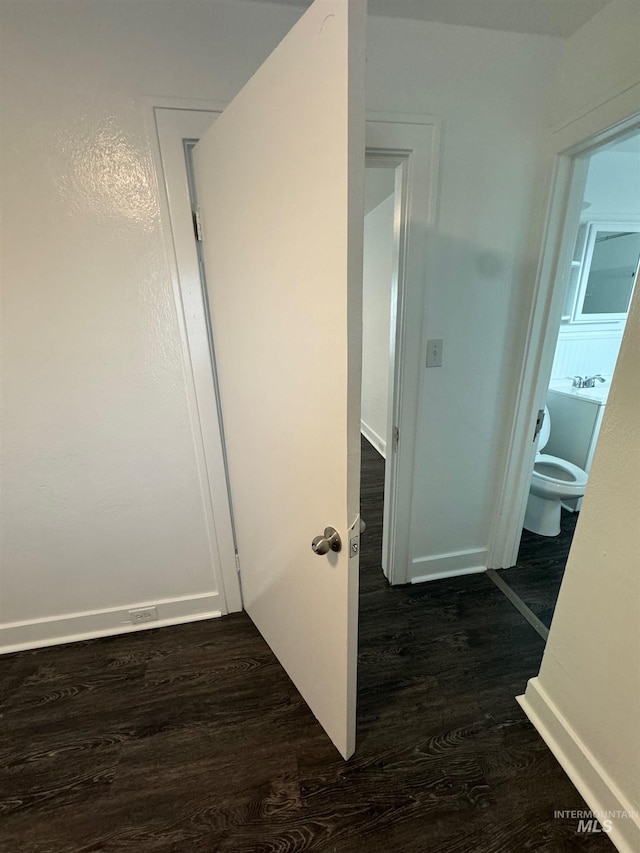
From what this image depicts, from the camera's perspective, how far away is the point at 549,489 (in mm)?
2096

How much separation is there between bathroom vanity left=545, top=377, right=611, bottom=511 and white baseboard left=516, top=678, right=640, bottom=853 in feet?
4.89

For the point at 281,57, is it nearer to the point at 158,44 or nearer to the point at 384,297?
the point at 158,44

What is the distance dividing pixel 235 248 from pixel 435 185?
823 mm

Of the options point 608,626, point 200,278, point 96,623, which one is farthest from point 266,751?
point 200,278

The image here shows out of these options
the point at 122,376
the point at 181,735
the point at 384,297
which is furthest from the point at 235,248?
the point at 384,297

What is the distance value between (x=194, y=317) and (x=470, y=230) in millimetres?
1131

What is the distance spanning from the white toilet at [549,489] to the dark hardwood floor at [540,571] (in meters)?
0.08

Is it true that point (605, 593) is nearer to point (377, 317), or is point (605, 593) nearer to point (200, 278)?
point (200, 278)

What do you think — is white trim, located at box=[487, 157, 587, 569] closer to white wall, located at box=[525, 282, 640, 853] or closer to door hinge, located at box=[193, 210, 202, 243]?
white wall, located at box=[525, 282, 640, 853]

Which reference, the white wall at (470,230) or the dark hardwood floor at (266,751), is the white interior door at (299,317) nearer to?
the dark hardwood floor at (266,751)

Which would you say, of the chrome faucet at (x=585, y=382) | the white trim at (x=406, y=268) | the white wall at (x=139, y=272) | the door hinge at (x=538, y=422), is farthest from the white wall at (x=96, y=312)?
the chrome faucet at (x=585, y=382)

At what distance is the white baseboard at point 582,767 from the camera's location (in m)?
0.98

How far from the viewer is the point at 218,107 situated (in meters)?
1.17

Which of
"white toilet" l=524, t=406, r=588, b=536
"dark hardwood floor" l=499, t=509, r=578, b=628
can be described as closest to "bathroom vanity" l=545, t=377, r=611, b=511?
"white toilet" l=524, t=406, r=588, b=536
